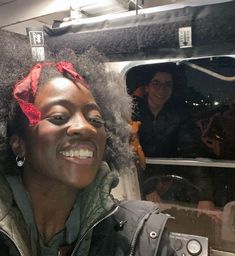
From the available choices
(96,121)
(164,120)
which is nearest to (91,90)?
(96,121)

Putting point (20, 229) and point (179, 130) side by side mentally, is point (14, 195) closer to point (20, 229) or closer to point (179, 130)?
point (20, 229)

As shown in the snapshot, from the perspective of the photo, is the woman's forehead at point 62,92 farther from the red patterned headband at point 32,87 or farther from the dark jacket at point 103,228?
the dark jacket at point 103,228

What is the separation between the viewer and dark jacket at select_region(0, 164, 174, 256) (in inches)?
44.7

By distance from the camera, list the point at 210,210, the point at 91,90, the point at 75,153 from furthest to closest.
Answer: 1. the point at 210,210
2. the point at 91,90
3. the point at 75,153

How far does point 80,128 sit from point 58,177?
182mm

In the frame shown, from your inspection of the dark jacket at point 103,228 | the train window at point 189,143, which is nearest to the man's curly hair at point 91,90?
the dark jacket at point 103,228

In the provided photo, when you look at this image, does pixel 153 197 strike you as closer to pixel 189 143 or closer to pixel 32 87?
pixel 189 143

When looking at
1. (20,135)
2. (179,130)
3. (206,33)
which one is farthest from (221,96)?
(20,135)

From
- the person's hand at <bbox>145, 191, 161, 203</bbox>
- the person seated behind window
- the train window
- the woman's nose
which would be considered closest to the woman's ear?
the woman's nose

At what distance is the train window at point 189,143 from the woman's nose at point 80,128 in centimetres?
147

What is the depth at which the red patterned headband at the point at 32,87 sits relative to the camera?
3.94ft

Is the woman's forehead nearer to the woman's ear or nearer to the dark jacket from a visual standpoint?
the woman's ear

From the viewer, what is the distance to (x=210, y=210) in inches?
110

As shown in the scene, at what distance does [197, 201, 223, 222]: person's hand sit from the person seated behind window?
26 millimetres
